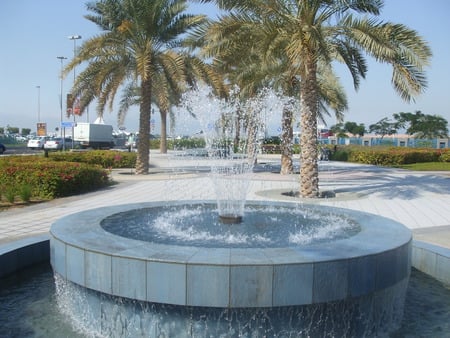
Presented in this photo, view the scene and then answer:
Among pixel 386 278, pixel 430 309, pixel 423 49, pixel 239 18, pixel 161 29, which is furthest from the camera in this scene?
pixel 161 29

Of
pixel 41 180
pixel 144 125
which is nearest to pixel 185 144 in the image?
pixel 144 125

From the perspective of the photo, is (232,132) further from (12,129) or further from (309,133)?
(12,129)

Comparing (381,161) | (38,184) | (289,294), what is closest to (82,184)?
(38,184)

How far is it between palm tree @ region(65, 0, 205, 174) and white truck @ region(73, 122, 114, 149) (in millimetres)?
30150

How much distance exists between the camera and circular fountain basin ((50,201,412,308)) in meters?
4.09

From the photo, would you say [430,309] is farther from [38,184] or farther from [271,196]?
[38,184]

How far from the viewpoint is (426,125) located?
232 feet

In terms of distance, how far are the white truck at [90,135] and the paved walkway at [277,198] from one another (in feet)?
101

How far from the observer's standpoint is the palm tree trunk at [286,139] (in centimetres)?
2003

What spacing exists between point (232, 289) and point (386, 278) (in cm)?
172

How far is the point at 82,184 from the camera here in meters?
14.4

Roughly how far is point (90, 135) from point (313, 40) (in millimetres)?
40939

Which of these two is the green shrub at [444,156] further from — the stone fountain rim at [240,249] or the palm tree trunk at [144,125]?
the stone fountain rim at [240,249]

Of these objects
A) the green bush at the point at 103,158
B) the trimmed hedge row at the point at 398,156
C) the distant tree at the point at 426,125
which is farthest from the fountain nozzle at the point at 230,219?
the distant tree at the point at 426,125
